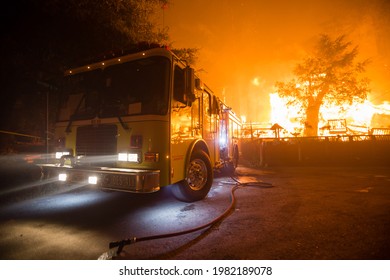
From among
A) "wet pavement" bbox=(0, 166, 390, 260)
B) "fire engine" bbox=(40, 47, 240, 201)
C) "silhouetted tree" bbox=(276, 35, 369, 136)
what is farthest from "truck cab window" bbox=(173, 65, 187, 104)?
"silhouetted tree" bbox=(276, 35, 369, 136)

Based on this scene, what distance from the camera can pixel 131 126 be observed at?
422 cm

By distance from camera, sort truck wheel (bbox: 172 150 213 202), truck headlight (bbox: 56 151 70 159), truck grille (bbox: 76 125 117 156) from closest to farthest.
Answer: truck grille (bbox: 76 125 117 156) → truck headlight (bbox: 56 151 70 159) → truck wheel (bbox: 172 150 213 202)

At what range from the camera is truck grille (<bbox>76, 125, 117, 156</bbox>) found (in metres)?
4.41

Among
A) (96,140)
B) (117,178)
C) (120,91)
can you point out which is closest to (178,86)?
(120,91)

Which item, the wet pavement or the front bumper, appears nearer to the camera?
the wet pavement

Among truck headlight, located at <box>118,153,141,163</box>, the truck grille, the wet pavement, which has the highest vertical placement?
the truck grille

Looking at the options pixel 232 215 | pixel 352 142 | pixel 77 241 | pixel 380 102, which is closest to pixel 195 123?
pixel 232 215

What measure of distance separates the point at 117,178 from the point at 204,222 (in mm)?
1782

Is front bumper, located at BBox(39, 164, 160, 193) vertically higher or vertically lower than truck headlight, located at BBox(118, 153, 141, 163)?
lower

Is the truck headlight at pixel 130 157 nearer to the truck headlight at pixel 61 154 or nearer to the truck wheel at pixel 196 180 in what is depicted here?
the truck wheel at pixel 196 180

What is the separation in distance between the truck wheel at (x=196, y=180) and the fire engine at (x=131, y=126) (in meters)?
0.02

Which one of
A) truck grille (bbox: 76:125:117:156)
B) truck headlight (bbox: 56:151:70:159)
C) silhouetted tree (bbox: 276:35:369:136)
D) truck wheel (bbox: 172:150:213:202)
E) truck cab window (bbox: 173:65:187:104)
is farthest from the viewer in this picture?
silhouetted tree (bbox: 276:35:369:136)

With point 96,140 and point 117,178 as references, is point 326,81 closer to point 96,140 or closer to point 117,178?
point 96,140

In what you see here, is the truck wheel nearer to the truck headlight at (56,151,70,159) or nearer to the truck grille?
the truck grille
